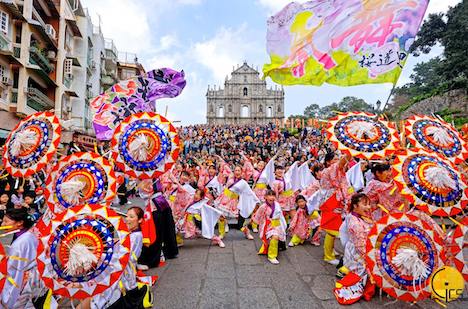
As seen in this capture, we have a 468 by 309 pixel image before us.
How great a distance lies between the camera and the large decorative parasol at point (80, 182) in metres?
3.53

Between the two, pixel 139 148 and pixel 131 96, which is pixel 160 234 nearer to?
pixel 139 148

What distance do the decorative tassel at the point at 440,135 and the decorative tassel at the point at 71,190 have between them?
4335 millimetres

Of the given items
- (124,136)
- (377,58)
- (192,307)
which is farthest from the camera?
(377,58)

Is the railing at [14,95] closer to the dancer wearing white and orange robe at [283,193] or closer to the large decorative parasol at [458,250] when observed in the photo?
the dancer wearing white and orange robe at [283,193]

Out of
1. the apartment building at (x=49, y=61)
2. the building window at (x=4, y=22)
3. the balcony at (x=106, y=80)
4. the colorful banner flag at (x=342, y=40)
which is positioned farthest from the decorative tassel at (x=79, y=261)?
the balcony at (x=106, y=80)

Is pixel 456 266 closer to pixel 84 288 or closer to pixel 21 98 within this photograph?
pixel 84 288

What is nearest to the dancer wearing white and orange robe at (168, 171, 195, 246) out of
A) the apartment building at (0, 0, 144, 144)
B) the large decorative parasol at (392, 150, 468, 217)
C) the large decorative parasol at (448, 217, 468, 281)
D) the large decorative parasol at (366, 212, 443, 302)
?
the large decorative parasol at (366, 212, 443, 302)

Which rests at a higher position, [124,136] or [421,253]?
[124,136]

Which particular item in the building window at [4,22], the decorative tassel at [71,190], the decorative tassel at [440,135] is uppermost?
the building window at [4,22]

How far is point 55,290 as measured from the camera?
258 cm

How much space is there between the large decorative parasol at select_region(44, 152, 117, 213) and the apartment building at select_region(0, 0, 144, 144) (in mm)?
6747

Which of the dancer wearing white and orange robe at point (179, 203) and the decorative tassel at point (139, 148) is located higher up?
the decorative tassel at point (139, 148)

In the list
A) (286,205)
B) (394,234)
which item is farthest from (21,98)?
(394,234)

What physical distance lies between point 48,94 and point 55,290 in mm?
20719
